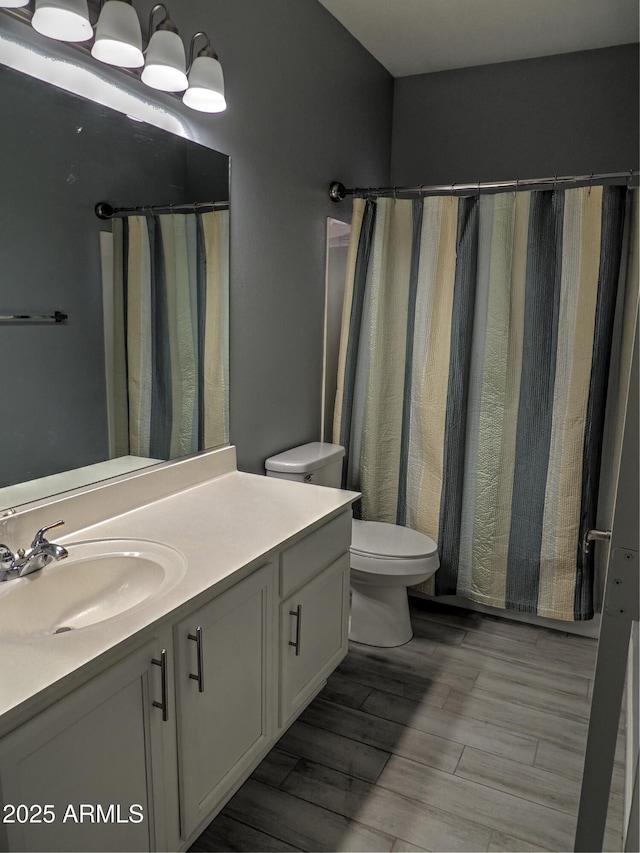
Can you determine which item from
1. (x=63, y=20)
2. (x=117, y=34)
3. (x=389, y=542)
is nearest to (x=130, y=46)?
(x=117, y=34)

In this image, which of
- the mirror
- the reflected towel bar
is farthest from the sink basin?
the reflected towel bar

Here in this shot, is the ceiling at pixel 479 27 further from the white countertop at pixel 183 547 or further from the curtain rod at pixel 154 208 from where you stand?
the white countertop at pixel 183 547

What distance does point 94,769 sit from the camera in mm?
1150

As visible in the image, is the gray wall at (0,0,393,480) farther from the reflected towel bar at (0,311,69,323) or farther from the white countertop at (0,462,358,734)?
the white countertop at (0,462,358,734)

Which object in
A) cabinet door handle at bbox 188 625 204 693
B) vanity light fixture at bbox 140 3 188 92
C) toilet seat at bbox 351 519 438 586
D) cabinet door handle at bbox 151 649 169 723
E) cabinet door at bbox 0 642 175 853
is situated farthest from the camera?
toilet seat at bbox 351 519 438 586

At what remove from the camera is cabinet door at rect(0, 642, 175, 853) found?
39.6 inches

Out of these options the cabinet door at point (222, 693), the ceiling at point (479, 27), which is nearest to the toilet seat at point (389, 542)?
the cabinet door at point (222, 693)

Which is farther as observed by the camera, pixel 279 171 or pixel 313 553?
pixel 279 171

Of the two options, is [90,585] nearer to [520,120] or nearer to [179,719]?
[179,719]

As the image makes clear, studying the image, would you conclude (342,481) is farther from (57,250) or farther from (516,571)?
(57,250)

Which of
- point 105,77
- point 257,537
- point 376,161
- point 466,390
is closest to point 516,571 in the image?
point 466,390

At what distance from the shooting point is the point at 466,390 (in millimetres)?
2785

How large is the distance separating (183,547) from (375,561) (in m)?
1.10

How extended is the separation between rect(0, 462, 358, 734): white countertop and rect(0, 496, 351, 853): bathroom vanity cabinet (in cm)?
4
